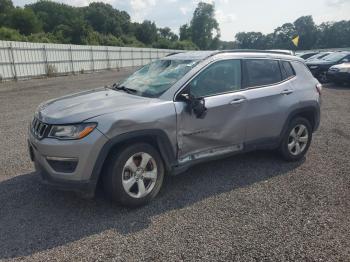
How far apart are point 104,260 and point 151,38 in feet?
254

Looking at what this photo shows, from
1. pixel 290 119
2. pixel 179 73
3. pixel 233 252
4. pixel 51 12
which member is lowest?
pixel 233 252

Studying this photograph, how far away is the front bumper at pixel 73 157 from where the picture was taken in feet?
9.85

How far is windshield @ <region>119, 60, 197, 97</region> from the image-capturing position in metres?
3.73

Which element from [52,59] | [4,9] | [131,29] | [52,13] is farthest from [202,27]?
[52,59]

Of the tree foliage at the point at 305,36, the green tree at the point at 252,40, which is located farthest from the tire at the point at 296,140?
the green tree at the point at 252,40

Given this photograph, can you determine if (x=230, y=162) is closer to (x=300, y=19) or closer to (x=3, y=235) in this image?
(x=3, y=235)

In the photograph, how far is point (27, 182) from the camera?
4.09m

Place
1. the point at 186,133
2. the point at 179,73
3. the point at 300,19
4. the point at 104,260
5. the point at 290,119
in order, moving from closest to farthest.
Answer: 1. the point at 104,260
2. the point at 186,133
3. the point at 179,73
4. the point at 290,119
5. the point at 300,19

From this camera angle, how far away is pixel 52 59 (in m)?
22.4

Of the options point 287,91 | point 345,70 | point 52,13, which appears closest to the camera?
point 287,91

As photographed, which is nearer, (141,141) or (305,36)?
(141,141)

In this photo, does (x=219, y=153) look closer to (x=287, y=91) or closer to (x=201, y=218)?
(x=201, y=218)

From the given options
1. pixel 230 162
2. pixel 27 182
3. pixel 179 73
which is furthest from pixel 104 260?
pixel 230 162

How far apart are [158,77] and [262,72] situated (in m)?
1.56
